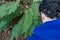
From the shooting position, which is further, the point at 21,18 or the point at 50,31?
the point at 21,18

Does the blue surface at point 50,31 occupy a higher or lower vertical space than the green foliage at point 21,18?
higher

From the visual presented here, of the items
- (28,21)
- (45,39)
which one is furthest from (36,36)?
(28,21)

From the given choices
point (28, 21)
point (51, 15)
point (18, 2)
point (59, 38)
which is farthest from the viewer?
point (18, 2)

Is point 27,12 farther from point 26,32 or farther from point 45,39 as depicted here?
point 45,39

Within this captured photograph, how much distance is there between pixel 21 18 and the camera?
4277mm

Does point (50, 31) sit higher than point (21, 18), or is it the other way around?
point (50, 31)

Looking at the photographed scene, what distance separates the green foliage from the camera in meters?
4.07

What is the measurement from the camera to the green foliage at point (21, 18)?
4066 millimetres

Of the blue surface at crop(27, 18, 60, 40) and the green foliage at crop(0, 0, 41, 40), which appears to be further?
the green foliage at crop(0, 0, 41, 40)

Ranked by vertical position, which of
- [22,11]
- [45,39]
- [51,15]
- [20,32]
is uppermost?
[51,15]

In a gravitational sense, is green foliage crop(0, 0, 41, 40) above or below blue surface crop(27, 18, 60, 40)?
below

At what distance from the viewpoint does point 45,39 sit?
2.17m

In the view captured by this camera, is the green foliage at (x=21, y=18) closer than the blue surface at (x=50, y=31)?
No

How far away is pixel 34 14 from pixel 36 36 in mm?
1861
